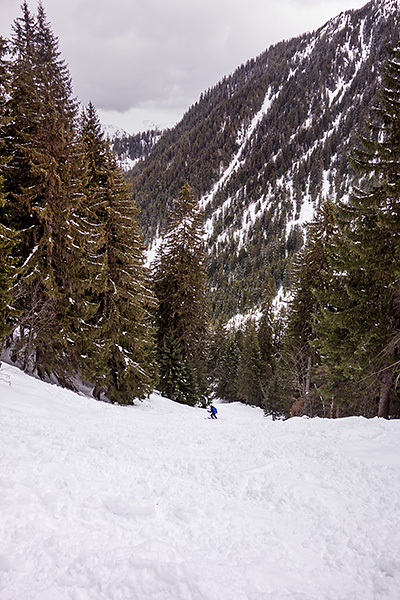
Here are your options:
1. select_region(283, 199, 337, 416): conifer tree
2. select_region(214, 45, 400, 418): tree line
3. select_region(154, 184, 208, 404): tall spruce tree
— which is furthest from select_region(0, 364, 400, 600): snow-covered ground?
select_region(154, 184, 208, 404): tall spruce tree

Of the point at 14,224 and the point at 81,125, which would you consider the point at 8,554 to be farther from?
the point at 81,125

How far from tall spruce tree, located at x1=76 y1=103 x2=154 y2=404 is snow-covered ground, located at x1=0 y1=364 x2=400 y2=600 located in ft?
23.1

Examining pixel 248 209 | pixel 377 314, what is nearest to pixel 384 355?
pixel 377 314

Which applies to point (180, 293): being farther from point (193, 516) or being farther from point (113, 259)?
point (193, 516)

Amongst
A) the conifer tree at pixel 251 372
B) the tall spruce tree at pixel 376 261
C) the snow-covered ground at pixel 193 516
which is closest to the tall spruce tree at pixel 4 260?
the snow-covered ground at pixel 193 516

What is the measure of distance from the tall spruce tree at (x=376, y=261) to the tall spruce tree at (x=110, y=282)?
10181mm

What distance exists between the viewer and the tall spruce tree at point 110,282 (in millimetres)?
14120

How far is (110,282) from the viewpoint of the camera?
15500mm

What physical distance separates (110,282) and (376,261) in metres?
12.2

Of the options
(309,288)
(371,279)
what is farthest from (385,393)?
(309,288)

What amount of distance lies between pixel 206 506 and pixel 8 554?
261 centimetres

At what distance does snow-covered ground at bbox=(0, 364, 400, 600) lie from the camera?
2811 millimetres

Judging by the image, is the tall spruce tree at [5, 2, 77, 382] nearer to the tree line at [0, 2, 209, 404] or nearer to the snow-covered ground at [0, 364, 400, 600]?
the tree line at [0, 2, 209, 404]

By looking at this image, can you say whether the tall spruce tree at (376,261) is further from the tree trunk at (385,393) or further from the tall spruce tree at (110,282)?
the tall spruce tree at (110,282)
